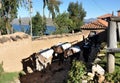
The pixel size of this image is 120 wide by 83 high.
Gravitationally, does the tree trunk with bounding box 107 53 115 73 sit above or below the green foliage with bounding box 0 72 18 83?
above

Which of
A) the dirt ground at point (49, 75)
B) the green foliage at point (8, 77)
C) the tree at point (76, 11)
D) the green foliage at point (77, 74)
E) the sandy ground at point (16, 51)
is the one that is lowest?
the dirt ground at point (49, 75)

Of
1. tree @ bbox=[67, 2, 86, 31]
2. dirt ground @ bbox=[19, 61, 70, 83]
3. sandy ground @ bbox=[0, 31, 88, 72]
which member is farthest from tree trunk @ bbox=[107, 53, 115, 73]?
tree @ bbox=[67, 2, 86, 31]

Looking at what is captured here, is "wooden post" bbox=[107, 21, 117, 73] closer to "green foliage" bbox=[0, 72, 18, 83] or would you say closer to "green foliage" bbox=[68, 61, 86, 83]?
"green foliage" bbox=[68, 61, 86, 83]

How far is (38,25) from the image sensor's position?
140 ft

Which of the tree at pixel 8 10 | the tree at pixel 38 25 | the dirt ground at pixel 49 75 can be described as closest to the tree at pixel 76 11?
the tree at pixel 38 25

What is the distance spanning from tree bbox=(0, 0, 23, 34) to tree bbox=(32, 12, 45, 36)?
5595 mm

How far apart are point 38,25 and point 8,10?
29.8 feet

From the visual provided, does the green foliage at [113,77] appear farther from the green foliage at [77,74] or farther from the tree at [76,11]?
the tree at [76,11]

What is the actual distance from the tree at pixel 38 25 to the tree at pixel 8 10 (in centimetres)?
560

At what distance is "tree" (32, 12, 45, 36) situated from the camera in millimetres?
40850

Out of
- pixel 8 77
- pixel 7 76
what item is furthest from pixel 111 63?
pixel 7 76

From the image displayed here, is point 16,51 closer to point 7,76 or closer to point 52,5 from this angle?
point 7,76

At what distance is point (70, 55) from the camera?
62.7ft

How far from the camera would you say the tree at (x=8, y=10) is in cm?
3291
